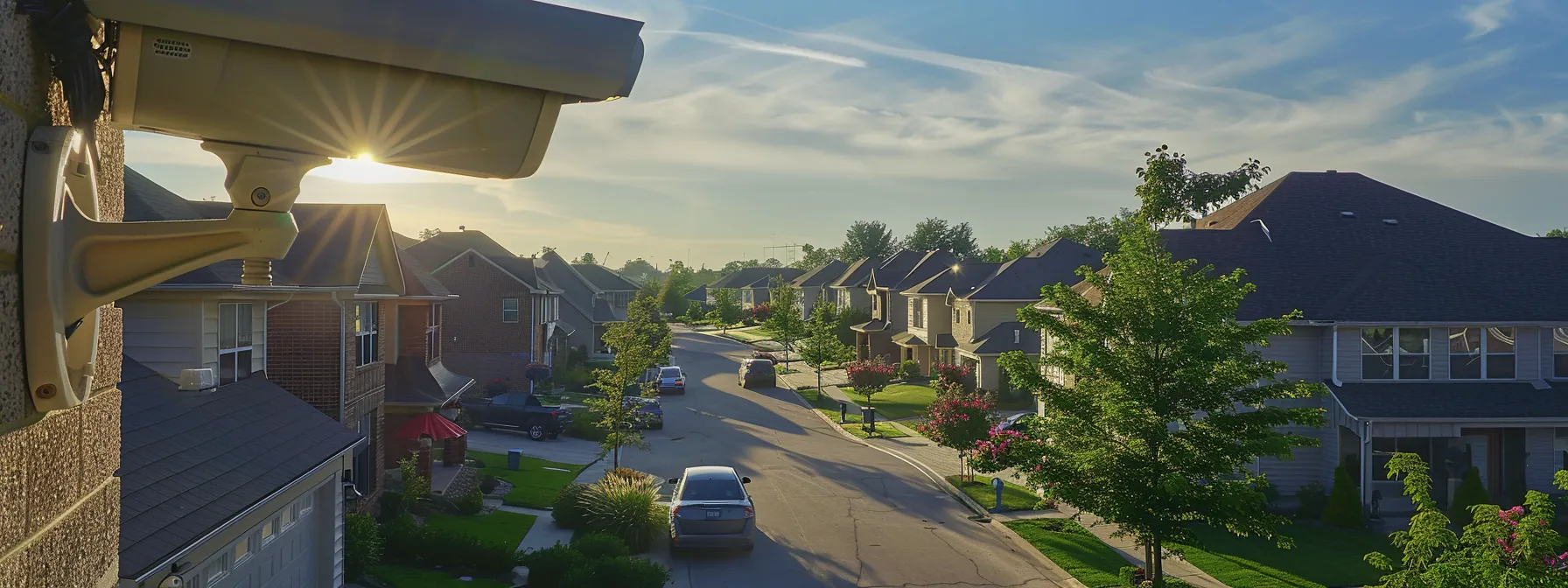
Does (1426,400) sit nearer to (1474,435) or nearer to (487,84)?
(1474,435)

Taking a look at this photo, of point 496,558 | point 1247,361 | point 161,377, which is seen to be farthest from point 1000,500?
point 161,377

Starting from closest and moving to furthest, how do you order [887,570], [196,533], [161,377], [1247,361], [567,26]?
[567,26] → [196,533] → [161,377] → [1247,361] → [887,570]

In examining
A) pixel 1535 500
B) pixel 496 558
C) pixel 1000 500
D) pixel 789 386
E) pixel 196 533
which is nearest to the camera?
pixel 196 533

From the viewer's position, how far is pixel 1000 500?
74.2 feet

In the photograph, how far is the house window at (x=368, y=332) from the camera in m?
18.4

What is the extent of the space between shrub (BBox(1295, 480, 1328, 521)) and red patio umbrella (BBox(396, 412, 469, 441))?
63.1 feet

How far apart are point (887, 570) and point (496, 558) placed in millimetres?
6468

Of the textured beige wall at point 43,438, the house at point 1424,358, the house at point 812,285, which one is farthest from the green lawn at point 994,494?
the house at point 812,285

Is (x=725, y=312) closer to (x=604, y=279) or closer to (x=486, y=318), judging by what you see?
(x=604, y=279)

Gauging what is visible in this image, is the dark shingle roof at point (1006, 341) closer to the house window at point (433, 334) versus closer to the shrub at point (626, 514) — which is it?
the house window at point (433, 334)

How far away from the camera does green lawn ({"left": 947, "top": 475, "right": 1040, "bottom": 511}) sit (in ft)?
74.7

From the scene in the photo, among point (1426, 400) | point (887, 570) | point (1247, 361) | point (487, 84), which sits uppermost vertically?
point (487, 84)

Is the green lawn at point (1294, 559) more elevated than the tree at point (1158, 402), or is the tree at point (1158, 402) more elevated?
the tree at point (1158, 402)

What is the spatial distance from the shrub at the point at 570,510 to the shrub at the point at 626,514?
206 mm
